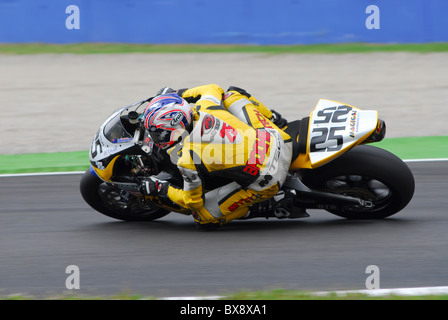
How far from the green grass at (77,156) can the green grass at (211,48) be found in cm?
→ 669

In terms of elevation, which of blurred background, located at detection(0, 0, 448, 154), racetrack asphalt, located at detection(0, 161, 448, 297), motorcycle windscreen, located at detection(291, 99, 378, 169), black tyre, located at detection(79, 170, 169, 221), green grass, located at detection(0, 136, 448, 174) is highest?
blurred background, located at detection(0, 0, 448, 154)

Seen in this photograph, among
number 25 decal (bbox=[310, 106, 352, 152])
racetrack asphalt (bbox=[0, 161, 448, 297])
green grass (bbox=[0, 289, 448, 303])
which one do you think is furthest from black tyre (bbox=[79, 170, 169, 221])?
number 25 decal (bbox=[310, 106, 352, 152])

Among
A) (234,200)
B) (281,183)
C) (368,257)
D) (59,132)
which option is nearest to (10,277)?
(234,200)

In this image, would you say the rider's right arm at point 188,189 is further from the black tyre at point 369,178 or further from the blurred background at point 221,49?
the blurred background at point 221,49

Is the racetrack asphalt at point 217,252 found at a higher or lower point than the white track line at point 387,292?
higher

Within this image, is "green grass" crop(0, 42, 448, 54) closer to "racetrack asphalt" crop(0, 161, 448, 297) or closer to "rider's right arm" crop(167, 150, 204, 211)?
"racetrack asphalt" crop(0, 161, 448, 297)

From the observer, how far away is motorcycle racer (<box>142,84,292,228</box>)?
17.5 ft

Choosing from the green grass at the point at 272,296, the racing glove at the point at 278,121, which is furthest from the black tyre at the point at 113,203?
the green grass at the point at 272,296

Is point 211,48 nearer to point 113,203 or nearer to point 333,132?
point 113,203

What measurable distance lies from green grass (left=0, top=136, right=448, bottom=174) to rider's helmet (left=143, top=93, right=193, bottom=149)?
3336mm

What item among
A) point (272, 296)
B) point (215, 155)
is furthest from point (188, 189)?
point (272, 296)

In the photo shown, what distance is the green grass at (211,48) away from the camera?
15977 millimetres

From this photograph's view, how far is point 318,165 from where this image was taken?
17.7 feet

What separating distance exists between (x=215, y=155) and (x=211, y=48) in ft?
37.4
